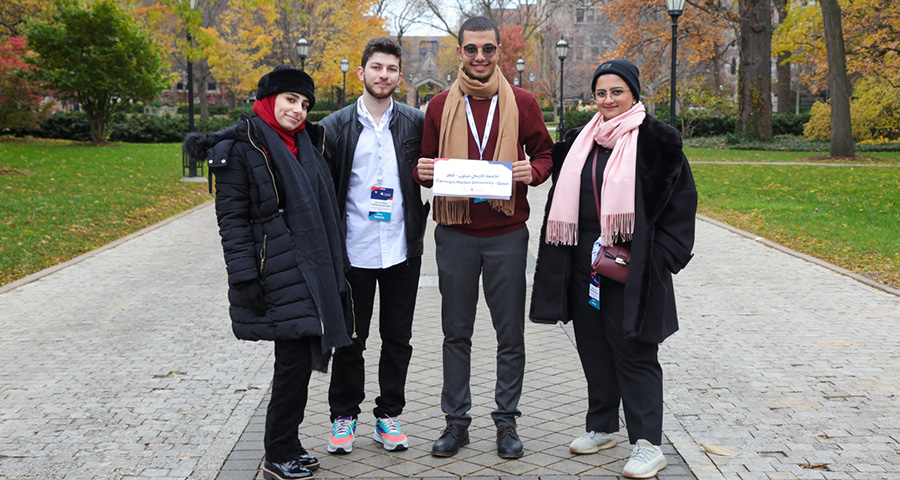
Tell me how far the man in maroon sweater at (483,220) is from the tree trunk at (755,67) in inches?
1272

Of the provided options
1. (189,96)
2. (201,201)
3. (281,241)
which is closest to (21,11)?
(189,96)

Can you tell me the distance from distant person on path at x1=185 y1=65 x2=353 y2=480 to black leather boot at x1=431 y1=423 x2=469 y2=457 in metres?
0.70

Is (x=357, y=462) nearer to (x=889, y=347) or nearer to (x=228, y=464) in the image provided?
(x=228, y=464)

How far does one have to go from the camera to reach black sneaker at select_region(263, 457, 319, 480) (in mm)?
4047

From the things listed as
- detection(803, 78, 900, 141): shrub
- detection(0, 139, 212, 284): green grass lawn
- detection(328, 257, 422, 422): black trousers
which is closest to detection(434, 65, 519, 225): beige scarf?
detection(328, 257, 422, 422): black trousers

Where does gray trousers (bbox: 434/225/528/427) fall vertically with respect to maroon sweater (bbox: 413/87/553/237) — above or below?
below

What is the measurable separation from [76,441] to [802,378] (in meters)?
4.53

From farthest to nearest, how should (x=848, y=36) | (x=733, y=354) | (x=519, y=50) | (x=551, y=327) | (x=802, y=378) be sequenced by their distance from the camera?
(x=519, y=50) < (x=848, y=36) < (x=551, y=327) < (x=733, y=354) < (x=802, y=378)

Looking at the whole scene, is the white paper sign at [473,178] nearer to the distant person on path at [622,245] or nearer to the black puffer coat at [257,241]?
the distant person on path at [622,245]

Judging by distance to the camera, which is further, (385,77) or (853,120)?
(853,120)

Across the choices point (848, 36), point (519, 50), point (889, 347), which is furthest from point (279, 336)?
point (519, 50)

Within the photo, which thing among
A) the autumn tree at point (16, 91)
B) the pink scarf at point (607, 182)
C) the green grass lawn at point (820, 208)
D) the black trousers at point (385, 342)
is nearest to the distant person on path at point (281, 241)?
the black trousers at point (385, 342)

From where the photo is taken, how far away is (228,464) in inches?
169

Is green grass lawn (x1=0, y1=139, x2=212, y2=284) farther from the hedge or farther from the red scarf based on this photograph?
the hedge
